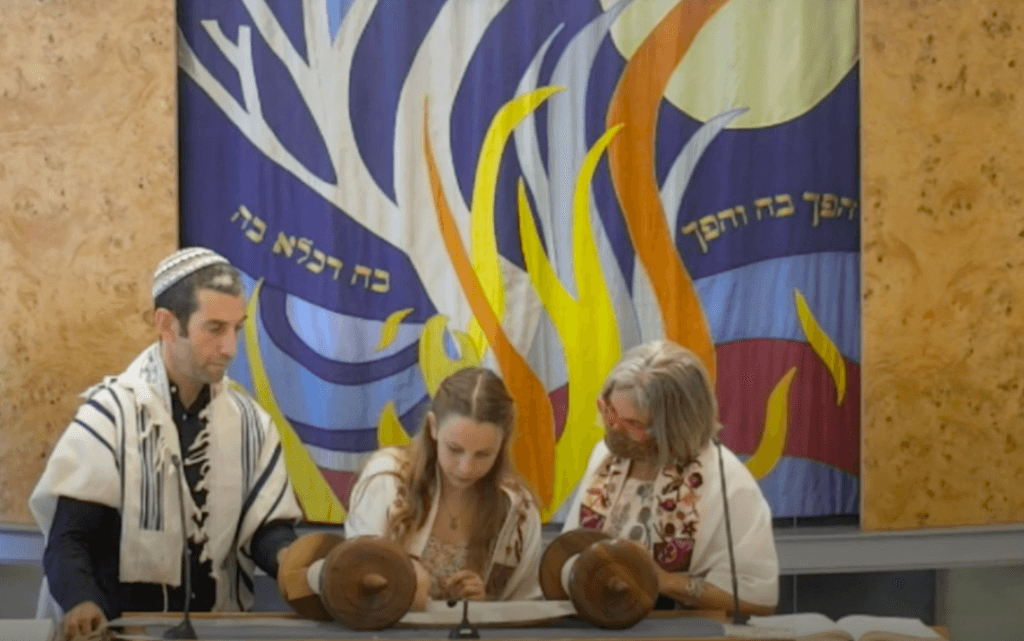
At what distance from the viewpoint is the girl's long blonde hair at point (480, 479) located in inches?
132

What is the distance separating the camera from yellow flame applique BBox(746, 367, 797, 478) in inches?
214

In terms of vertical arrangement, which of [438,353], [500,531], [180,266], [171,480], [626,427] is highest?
[180,266]

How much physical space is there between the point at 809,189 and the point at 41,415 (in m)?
2.62

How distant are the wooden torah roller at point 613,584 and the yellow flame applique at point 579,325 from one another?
92.6 inches

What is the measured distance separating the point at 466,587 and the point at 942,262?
2.74 meters

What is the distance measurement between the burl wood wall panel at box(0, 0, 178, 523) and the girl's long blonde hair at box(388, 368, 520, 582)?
6.69ft

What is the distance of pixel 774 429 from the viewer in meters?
5.45

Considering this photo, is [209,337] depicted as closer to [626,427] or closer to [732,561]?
[626,427]

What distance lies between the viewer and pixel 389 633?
115 inches

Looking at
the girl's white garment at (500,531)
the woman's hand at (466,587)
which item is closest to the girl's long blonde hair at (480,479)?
the girl's white garment at (500,531)

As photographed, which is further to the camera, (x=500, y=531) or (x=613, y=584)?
(x=500, y=531)

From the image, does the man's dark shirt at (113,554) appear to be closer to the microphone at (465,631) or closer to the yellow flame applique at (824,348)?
the microphone at (465,631)

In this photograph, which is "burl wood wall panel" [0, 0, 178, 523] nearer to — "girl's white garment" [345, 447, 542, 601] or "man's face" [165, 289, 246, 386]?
"man's face" [165, 289, 246, 386]

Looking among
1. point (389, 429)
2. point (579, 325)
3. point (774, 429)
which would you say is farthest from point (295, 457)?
point (774, 429)
